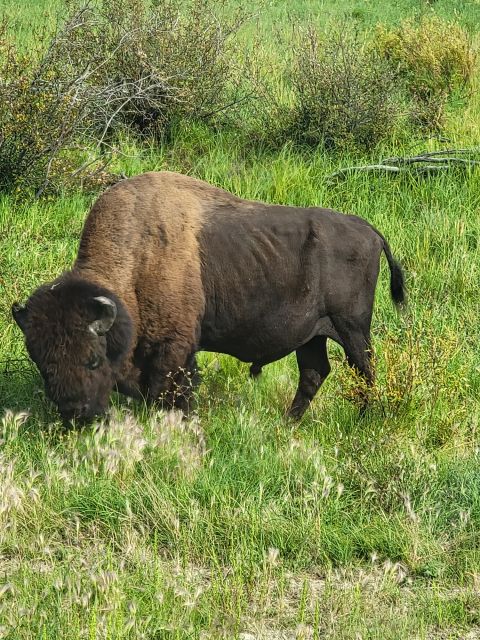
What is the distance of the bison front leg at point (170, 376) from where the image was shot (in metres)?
5.68

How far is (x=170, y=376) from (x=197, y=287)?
0.56 meters

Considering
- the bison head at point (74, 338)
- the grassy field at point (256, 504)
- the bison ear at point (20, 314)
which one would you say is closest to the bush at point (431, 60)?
the grassy field at point (256, 504)

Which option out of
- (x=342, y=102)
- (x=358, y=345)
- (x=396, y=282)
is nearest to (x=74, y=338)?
(x=358, y=345)

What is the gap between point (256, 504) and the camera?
4.64 m

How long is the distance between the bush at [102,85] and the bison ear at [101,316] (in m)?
3.45

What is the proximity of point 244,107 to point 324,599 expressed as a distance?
7298 millimetres

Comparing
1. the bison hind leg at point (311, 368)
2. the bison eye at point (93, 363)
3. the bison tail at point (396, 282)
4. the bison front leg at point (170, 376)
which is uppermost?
the bison tail at point (396, 282)

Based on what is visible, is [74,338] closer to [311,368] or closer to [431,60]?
[311,368]

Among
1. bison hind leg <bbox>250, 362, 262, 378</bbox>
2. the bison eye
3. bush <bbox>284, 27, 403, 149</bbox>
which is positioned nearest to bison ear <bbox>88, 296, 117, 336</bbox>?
the bison eye

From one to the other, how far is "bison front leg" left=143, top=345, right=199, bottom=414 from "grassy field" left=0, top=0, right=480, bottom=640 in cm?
16

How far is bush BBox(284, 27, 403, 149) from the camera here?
9.49m

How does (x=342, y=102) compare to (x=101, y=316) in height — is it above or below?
above

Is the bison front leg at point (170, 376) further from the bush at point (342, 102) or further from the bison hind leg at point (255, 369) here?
the bush at point (342, 102)

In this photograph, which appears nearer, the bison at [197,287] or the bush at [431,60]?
the bison at [197,287]
